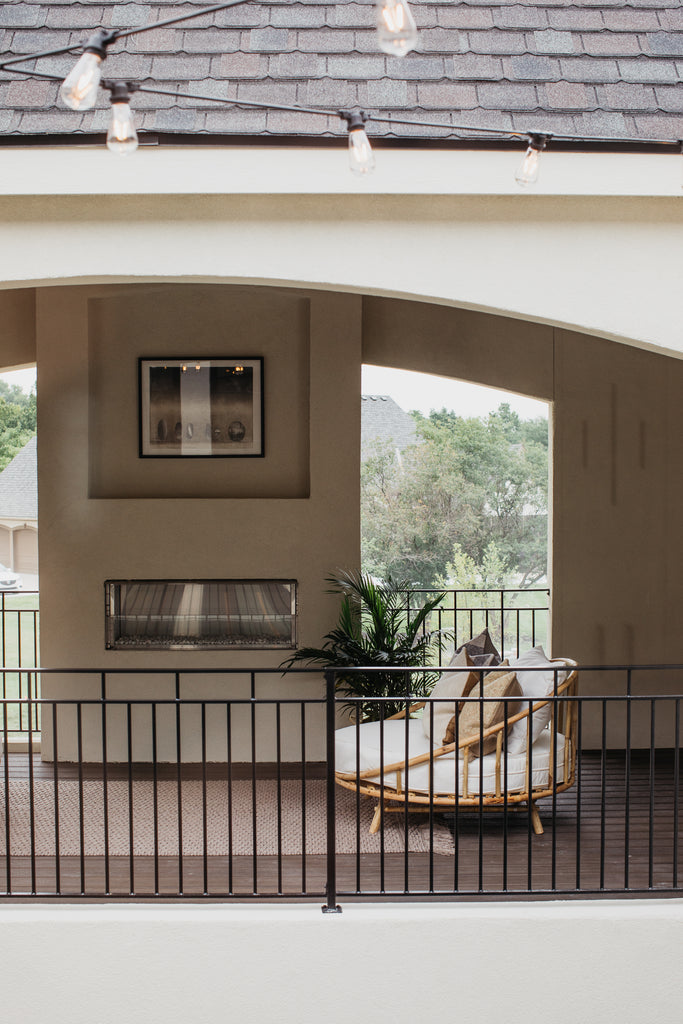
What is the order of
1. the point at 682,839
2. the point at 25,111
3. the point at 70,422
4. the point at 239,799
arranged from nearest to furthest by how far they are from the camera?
the point at 25,111 < the point at 682,839 < the point at 239,799 < the point at 70,422

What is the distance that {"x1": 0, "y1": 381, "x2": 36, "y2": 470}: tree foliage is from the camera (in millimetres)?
22234

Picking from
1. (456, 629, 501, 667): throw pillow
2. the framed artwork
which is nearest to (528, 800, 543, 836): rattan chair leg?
(456, 629, 501, 667): throw pillow

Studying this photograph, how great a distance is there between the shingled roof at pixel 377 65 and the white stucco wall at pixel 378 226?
0.13 metres

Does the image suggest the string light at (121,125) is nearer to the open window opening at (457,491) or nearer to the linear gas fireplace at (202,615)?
the linear gas fireplace at (202,615)

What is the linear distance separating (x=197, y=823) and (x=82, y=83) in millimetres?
3852

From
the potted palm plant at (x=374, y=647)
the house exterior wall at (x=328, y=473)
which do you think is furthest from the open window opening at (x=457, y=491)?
the potted palm plant at (x=374, y=647)

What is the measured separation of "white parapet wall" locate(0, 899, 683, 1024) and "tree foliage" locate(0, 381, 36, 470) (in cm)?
2016

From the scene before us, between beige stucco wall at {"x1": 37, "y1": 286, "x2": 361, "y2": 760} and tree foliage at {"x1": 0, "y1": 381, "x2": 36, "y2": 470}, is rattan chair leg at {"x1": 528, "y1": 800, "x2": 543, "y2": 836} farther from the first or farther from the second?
tree foliage at {"x1": 0, "y1": 381, "x2": 36, "y2": 470}

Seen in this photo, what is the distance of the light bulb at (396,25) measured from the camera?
211cm

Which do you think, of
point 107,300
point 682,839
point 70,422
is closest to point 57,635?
point 70,422

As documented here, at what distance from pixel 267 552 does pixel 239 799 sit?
171cm

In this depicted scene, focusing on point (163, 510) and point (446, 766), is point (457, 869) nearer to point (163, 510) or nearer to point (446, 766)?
point (446, 766)

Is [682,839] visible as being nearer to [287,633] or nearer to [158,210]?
[287,633]

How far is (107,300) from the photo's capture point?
628 cm
